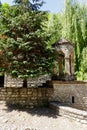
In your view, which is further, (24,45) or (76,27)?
(76,27)

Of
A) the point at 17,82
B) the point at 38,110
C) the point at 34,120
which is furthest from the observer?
the point at 17,82

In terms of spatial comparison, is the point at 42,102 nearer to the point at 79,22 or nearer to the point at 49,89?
the point at 49,89

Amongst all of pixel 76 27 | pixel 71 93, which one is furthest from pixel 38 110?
pixel 76 27

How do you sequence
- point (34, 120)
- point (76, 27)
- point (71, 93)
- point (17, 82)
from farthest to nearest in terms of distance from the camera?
1. point (76, 27)
2. point (17, 82)
3. point (71, 93)
4. point (34, 120)

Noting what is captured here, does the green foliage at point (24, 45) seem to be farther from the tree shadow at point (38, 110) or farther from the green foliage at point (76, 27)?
the green foliage at point (76, 27)

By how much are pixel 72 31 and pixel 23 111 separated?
9.85 m

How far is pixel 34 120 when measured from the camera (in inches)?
320

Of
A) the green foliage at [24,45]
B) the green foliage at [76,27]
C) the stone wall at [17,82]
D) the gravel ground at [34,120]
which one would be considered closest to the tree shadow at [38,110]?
the gravel ground at [34,120]

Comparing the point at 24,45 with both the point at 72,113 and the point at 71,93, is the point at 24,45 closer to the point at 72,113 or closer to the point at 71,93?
the point at 72,113

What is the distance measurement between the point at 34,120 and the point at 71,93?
3299mm

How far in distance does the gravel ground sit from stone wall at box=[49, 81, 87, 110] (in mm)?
1241

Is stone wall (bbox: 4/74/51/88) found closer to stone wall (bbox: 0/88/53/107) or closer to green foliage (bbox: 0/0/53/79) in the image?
stone wall (bbox: 0/88/53/107)

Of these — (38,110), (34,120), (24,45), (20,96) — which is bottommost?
(34,120)

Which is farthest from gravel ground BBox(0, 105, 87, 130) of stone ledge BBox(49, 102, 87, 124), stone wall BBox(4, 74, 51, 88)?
stone wall BBox(4, 74, 51, 88)
